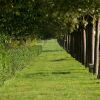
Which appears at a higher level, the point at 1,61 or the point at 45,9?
the point at 45,9

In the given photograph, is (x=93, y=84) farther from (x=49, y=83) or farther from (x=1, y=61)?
(x=1, y=61)

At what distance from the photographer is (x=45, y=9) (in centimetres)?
2725

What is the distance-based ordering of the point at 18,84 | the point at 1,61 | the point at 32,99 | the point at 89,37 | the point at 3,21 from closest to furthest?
the point at 32,99 < the point at 1,61 < the point at 18,84 < the point at 3,21 < the point at 89,37

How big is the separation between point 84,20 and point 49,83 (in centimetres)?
1522

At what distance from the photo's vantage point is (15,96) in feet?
62.3

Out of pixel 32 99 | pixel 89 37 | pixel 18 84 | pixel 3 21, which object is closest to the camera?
pixel 32 99

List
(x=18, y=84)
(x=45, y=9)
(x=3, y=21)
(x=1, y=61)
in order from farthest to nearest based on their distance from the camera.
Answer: (x=3, y=21), (x=45, y=9), (x=18, y=84), (x=1, y=61)

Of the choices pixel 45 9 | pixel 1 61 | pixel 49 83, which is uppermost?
pixel 45 9

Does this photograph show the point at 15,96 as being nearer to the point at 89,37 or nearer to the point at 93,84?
the point at 93,84

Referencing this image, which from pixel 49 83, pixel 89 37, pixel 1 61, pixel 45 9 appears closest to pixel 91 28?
pixel 89 37

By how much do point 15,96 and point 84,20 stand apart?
837 inches

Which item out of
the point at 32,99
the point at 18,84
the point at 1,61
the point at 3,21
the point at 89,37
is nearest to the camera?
the point at 32,99

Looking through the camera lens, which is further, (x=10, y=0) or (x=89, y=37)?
(x=89, y=37)

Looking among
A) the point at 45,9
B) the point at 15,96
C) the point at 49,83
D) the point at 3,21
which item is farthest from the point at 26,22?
the point at 15,96
